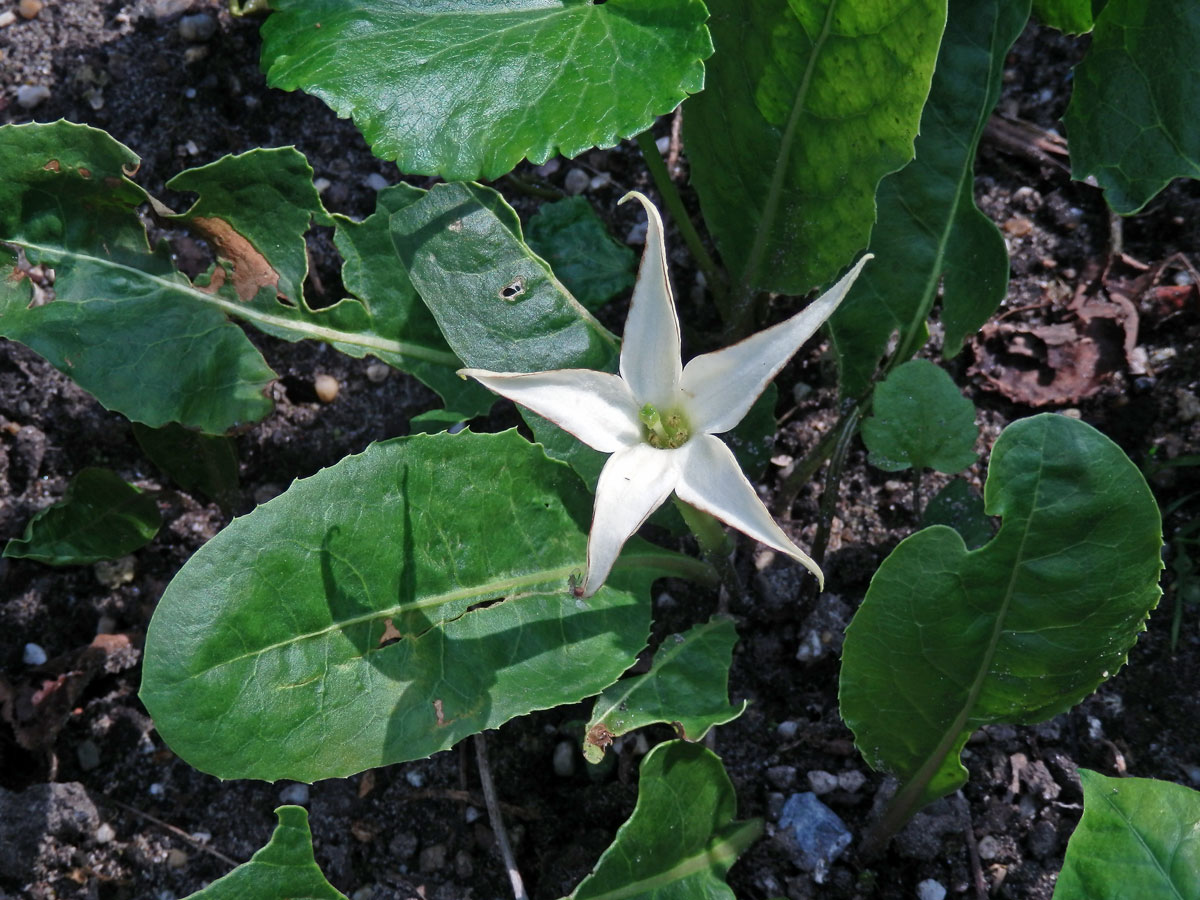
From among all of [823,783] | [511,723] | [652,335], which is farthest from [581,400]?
[823,783]

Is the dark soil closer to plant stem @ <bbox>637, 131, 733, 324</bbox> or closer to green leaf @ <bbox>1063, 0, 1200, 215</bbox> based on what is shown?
plant stem @ <bbox>637, 131, 733, 324</bbox>

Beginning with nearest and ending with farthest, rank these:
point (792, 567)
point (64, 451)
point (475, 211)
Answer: point (475, 211) → point (792, 567) → point (64, 451)

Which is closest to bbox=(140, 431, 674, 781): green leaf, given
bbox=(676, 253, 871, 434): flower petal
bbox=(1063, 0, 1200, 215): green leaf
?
bbox=(676, 253, 871, 434): flower petal

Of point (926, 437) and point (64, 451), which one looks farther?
point (64, 451)

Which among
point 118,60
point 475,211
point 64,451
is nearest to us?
point 475,211

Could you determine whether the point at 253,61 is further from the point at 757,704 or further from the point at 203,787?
the point at 757,704

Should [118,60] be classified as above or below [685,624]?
above

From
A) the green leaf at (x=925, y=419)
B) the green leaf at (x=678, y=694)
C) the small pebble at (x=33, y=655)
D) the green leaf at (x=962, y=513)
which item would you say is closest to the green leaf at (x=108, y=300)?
the small pebble at (x=33, y=655)

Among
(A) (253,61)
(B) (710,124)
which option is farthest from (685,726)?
(A) (253,61)
